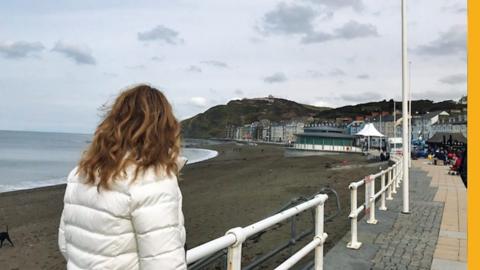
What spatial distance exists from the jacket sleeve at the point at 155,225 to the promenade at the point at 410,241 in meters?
3.83

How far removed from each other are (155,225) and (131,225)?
12cm

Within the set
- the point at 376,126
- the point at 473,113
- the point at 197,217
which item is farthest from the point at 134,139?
the point at 376,126

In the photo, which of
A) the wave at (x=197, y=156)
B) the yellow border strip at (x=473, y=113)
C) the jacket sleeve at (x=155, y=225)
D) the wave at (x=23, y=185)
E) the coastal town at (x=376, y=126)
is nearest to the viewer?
the yellow border strip at (x=473, y=113)

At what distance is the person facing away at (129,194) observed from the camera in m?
1.71

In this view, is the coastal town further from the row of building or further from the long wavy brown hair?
the long wavy brown hair

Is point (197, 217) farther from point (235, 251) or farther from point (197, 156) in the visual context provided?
point (197, 156)

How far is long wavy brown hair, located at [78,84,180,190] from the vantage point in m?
1.79

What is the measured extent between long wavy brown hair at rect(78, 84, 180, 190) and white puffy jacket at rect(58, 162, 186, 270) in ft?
0.14

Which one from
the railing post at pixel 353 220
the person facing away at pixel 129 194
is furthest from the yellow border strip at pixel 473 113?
the railing post at pixel 353 220

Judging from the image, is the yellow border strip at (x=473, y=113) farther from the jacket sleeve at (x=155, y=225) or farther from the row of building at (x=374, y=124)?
the row of building at (x=374, y=124)

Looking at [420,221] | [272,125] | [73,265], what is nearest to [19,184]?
[420,221]

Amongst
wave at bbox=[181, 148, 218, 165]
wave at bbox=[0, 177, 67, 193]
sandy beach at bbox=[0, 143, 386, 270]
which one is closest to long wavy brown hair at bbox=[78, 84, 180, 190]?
sandy beach at bbox=[0, 143, 386, 270]

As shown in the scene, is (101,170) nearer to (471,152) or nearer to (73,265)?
(73,265)

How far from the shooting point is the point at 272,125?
165 meters
